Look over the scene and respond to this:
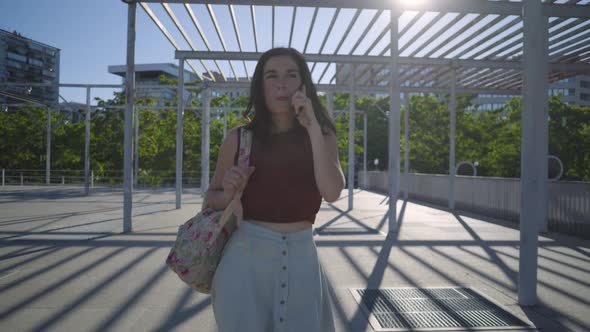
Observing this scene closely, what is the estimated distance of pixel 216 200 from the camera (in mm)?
1865

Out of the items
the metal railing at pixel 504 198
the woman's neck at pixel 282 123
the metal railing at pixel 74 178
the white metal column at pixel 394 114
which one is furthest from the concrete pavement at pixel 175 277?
the metal railing at pixel 74 178

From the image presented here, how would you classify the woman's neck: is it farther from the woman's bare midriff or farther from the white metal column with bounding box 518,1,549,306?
the white metal column with bounding box 518,1,549,306

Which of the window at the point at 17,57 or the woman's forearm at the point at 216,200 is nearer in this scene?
the woman's forearm at the point at 216,200

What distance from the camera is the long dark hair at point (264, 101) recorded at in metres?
2.01

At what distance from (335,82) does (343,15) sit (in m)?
8.12

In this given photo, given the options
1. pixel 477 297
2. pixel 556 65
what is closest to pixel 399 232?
pixel 477 297

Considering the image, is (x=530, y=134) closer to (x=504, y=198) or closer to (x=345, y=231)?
(x=345, y=231)

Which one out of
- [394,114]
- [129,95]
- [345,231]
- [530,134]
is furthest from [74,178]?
[530,134]

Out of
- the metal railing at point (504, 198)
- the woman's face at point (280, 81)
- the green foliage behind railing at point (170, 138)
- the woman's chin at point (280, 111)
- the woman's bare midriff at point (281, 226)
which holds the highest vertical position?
the green foliage behind railing at point (170, 138)

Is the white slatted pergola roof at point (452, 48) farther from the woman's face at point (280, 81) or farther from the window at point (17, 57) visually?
the window at point (17, 57)

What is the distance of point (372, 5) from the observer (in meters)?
8.42

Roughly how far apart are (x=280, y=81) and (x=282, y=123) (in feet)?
0.60

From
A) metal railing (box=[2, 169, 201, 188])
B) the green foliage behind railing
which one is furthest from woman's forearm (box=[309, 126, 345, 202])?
metal railing (box=[2, 169, 201, 188])

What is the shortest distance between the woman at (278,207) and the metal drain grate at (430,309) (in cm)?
240
